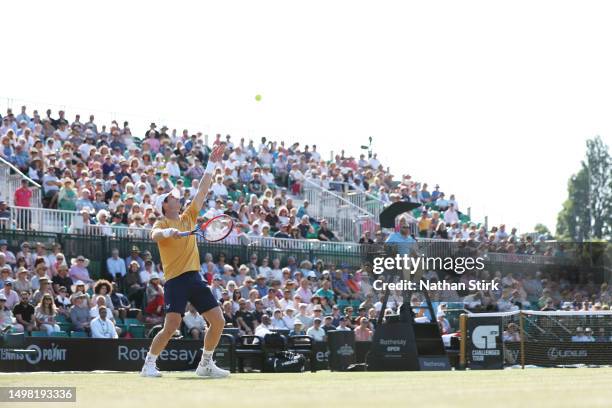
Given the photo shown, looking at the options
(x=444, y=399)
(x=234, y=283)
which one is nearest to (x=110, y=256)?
(x=234, y=283)

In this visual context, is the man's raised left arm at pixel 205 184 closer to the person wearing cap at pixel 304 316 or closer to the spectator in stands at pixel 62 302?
the spectator in stands at pixel 62 302

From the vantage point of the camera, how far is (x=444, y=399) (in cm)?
902


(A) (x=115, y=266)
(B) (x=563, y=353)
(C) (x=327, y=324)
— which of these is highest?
(A) (x=115, y=266)

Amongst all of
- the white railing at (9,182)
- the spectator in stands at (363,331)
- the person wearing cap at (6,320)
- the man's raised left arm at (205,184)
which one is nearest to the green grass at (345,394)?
Answer: the man's raised left arm at (205,184)

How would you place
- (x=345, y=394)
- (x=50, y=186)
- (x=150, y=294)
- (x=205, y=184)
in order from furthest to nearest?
(x=50, y=186), (x=150, y=294), (x=205, y=184), (x=345, y=394)

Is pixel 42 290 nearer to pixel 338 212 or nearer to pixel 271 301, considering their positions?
pixel 271 301

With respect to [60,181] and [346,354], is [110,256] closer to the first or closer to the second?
[60,181]

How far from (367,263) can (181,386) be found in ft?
68.3

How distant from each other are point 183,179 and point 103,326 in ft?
37.6

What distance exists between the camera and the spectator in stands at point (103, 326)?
2106 cm

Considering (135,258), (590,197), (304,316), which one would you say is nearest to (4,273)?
(135,258)

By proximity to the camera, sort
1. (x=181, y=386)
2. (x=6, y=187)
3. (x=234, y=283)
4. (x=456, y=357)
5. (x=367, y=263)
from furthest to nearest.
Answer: (x=367, y=263)
(x=6, y=187)
(x=234, y=283)
(x=456, y=357)
(x=181, y=386)

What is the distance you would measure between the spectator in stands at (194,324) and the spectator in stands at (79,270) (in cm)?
295

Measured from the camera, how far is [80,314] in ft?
70.6
